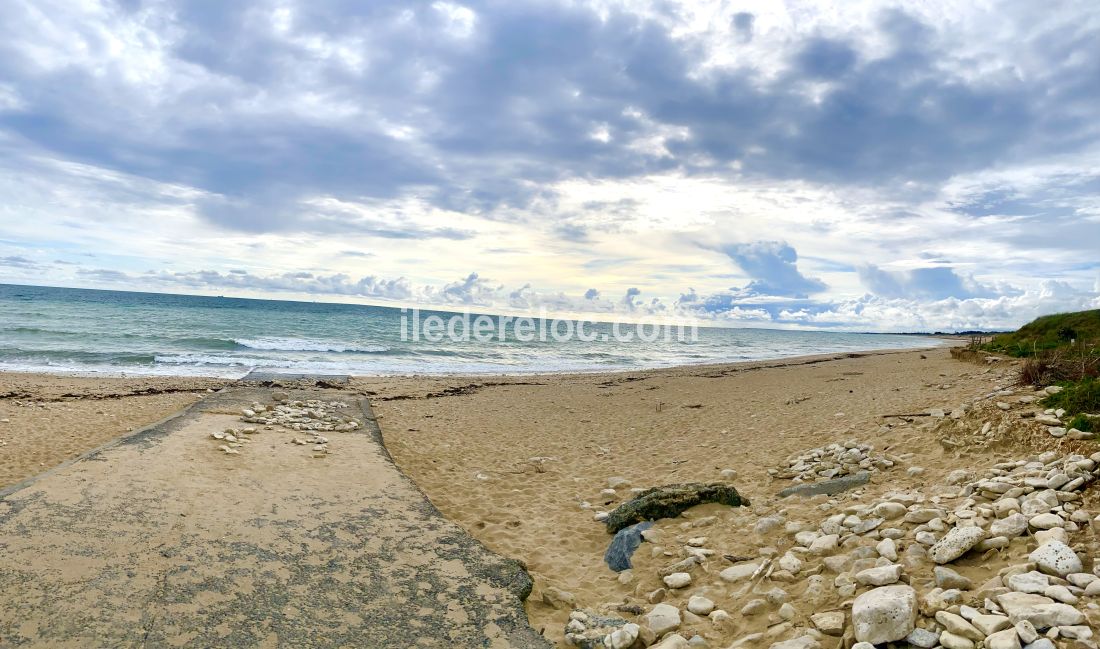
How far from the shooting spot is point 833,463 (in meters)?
7.38

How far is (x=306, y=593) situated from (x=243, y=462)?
4191mm

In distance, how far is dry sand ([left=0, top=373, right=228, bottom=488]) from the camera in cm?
897

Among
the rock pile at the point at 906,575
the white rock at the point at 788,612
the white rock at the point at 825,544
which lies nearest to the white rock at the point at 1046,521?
the rock pile at the point at 906,575

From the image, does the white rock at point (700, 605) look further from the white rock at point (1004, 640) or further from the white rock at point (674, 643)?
the white rock at point (1004, 640)

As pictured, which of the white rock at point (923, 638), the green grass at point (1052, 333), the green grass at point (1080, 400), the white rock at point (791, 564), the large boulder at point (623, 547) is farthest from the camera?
the green grass at point (1052, 333)

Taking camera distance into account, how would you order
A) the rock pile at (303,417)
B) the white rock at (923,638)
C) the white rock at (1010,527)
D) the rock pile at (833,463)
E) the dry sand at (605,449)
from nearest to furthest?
1. the white rock at (923,638)
2. the white rock at (1010,527)
3. the dry sand at (605,449)
4. the rock pile at (833,463)
5. the rock pile at (303,417)

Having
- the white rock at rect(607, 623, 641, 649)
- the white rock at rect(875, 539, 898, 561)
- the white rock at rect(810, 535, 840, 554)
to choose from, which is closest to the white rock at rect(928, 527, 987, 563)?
the white rock at rect(875, 539, 898, 561)

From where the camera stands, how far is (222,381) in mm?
18719

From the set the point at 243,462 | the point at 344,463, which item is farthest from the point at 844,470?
the point at 243,462

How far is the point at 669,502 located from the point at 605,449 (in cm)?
443

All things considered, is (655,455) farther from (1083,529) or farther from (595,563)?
(1083,529)

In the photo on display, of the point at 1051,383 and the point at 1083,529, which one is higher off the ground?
the point at 1051,383

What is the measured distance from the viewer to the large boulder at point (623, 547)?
5.19 metres

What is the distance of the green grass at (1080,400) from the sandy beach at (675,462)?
33 cm
